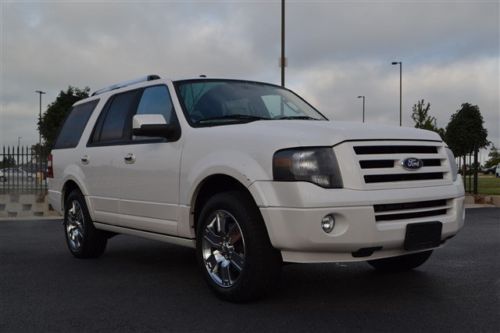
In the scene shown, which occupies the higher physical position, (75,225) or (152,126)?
(152,126)

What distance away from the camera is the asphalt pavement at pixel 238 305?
3.69 m

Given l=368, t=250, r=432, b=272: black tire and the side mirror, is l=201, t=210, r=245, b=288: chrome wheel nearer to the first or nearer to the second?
the side mirror

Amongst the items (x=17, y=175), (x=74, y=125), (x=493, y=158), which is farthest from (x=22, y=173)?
(x=493, y=158)

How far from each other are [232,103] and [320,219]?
1.82 m

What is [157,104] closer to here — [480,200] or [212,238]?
[212,238]

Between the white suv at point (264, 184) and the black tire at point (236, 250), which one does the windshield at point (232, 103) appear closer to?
the white suv at point (264, 184)

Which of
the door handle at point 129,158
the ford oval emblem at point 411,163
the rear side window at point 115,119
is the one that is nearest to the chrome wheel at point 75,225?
the rear side window at point 115,119

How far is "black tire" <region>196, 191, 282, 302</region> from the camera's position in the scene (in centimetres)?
396

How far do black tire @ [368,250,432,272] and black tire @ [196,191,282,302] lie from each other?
160 cm

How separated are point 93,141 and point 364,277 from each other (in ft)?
10.7

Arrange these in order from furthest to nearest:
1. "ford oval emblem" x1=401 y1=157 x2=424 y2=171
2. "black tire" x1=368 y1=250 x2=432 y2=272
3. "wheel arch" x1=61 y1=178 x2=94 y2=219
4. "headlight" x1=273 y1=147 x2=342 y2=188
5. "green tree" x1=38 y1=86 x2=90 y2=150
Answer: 1. "green tree" x1=38 y1=86 x2=90 y2=150
2. "wheel arch" x1=61 y1=178 x2=94 y2=219
3. "black tire" x1=368 y1=250 x2=432 y2=272
4. "ford oval emblem" x1=401 y1=157 x2=424 y2=171
5. "headlight" x1=273 y1=147 x2=342 y2=188

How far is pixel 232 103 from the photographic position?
5.14 meters

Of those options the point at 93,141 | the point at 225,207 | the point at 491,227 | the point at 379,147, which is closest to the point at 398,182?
the point at 379,147

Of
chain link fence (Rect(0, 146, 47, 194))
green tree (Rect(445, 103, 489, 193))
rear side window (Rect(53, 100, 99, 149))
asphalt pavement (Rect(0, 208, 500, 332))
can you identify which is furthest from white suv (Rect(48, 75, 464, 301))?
green tree (Rect(445, 103, 489, 193))
